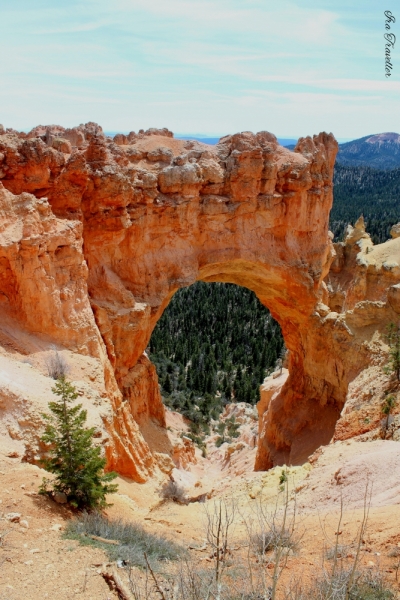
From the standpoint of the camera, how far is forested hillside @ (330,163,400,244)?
7500 cm

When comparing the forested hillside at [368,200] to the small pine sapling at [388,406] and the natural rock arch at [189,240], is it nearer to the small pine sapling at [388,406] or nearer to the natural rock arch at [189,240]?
the natural rock arch at [189,240]

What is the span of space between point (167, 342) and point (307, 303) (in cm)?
2103

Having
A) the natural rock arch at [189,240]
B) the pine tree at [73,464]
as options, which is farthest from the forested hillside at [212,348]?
A: the pine tree at [73,464]

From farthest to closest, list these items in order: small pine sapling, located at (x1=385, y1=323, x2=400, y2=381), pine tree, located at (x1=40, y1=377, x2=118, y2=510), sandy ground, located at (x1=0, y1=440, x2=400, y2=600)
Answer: small pine sapling, located at (x1=385, y1=323, x2=400, y2=381) → pine tree, located at (x1=40, y1=377, x2=118, y2=510) → sandy ground, located at (x1=0, y1=440, x2=400, y2=600)

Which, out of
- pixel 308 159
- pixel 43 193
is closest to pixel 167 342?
pixel 308 159

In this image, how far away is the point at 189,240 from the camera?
1873cm

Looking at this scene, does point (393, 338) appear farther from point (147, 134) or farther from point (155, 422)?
point (147, 134)

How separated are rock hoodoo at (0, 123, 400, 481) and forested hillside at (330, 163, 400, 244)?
42.7 metres

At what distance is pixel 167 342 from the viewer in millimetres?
Result: 40531

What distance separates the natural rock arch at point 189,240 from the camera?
1493 cm

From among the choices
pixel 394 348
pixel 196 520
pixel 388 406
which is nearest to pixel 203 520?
pixel 196 520

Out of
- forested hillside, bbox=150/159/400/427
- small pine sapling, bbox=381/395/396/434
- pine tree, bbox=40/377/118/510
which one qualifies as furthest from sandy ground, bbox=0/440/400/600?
forested hillside, bbox=150/159/400/427

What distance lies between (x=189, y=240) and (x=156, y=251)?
4.64 feet

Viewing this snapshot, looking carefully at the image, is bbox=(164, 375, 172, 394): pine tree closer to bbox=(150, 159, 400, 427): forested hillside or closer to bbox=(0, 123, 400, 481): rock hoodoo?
bbox=(150, 159, 400, 427): forested hillside
